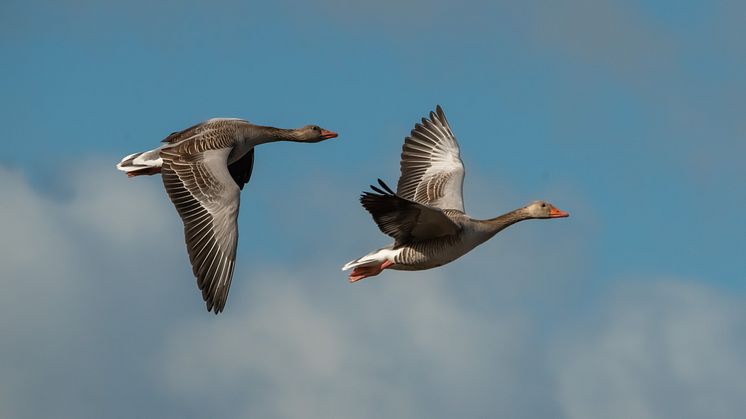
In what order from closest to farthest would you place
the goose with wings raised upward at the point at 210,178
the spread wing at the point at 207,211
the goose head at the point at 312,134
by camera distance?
1. the spread wing at the point at 207,211
2. the goose with wings raised upward at the point at 210,178
3. the goose head at the point at 312,134

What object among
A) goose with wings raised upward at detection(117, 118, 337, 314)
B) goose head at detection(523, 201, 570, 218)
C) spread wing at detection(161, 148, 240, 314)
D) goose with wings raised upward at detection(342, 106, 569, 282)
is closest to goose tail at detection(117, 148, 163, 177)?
goose with wings raised upward at detection(117, 118, 337, 314)

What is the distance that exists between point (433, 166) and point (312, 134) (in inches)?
108

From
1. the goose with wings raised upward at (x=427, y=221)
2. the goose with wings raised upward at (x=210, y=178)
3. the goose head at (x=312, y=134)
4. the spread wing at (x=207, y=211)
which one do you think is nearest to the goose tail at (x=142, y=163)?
the goose with wings raised upward at (x=210, y=178)

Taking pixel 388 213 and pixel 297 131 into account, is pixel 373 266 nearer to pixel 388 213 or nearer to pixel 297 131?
pixel 388 213

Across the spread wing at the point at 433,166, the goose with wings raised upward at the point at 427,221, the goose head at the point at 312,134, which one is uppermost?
the goose head at the point at 312,134

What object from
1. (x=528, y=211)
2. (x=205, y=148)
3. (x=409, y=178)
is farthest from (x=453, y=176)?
(x=205, y=148)

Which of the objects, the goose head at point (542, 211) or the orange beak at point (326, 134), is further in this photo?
the orange beak at point (326, 134)

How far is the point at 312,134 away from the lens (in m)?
27.3

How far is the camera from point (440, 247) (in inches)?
848

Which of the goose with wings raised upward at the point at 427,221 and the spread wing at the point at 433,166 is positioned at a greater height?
the spread wing at the point at 433,166

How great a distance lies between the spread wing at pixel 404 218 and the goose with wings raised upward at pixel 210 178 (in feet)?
7.94

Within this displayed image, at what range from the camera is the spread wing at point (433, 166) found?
24.7 m

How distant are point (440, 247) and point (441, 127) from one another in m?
5.90

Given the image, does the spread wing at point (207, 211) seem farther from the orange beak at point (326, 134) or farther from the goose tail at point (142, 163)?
the orange beak at point (326, 134)
